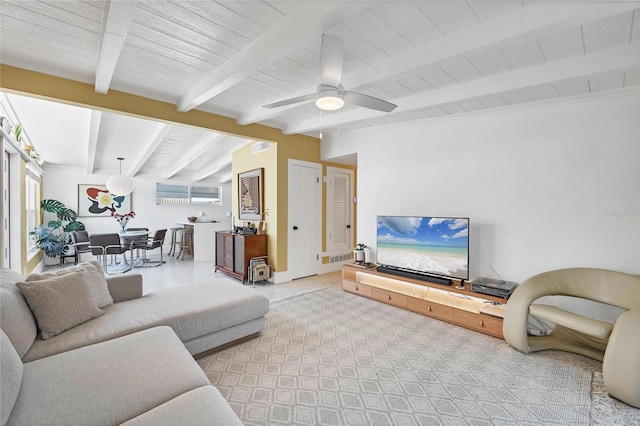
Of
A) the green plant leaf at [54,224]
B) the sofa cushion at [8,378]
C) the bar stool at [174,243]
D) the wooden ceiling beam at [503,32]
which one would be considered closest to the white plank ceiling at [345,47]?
the wooden ceiling beam at [503,32]

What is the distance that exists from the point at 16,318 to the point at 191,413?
1385 millimetres

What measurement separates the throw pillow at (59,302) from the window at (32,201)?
4701 millimetres

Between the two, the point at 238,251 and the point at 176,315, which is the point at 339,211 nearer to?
the point at 238,251

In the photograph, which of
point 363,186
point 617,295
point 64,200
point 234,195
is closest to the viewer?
point 617,295

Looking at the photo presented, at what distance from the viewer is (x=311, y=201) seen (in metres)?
5.28

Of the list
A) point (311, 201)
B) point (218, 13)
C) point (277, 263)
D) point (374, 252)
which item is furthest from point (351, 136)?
point (218, 13)

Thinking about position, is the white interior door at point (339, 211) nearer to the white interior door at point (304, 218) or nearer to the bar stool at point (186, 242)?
the white interior door at point (304, 218)

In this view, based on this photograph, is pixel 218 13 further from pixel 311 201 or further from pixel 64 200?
pixel 64 200

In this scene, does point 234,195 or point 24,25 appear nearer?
point 24,25

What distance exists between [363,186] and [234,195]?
9.37 ft

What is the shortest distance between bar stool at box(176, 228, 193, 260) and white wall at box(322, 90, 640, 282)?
5.46 m

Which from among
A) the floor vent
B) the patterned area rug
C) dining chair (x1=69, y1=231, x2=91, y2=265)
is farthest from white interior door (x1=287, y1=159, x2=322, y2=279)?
dining chair (x1=69, y1=231, x2=91, y2=265)

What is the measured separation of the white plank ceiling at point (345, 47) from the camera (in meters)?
1.81

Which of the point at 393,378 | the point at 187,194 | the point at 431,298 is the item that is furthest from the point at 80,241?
the point at 431,298
